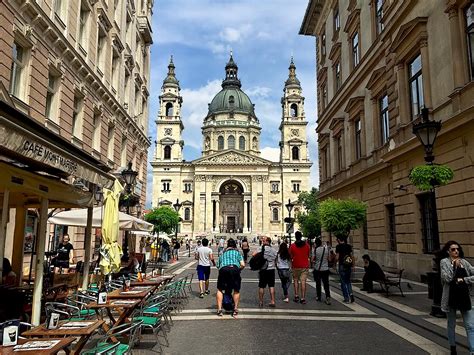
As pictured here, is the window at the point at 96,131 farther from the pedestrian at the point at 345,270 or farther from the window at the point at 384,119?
the window at the point at 384,119

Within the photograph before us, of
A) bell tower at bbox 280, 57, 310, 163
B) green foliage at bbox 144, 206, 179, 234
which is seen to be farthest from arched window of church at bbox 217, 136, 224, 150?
green foliage at bbox 144, 206, 179, 234

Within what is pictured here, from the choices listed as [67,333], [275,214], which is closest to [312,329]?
[67,333]

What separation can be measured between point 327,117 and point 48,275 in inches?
907

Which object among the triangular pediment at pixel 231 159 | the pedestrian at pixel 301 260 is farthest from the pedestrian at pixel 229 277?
the triangular pediment at pixel 231 159

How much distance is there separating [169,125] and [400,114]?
70255mm

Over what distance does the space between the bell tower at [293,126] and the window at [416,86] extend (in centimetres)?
6630

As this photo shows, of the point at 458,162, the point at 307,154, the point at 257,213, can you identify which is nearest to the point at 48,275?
the point at 458,162

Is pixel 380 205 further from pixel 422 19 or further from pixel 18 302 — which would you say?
pixel 18 302

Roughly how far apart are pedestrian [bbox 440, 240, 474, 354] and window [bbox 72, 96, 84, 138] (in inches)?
624

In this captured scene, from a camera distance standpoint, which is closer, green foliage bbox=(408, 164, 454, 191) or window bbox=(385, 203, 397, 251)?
green foliage bbox=(408, 164, 454, 191)

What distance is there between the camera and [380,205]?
18.9 meters

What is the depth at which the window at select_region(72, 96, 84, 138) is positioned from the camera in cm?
1756

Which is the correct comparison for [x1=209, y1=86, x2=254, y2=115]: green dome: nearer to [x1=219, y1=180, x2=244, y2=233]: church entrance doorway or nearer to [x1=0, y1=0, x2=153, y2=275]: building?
[x1=219, y1=180, x2=244, y2=233]: church entrance doorway

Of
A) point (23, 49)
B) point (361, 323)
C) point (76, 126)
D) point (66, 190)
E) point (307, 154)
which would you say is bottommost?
point (361, 323)
